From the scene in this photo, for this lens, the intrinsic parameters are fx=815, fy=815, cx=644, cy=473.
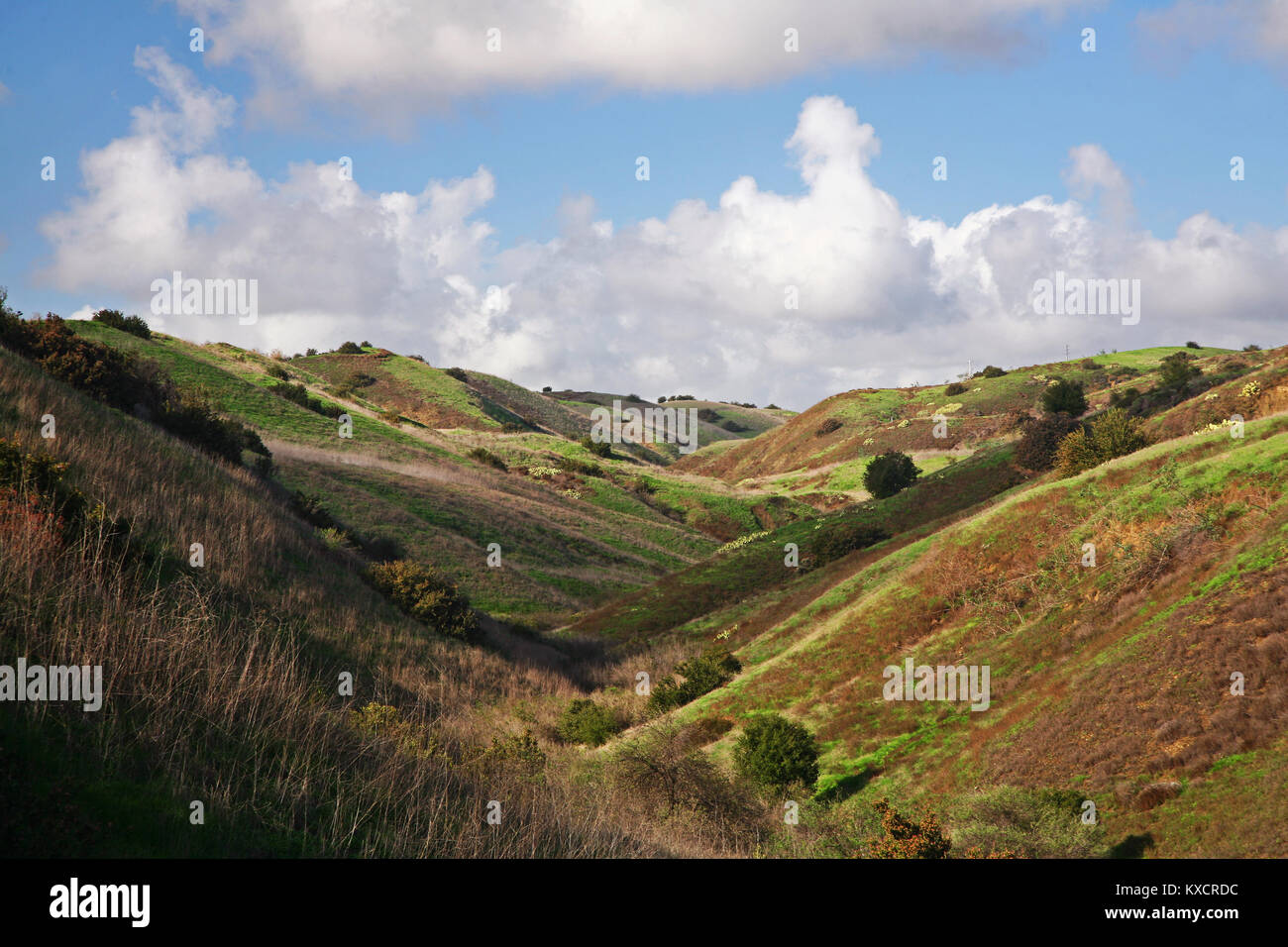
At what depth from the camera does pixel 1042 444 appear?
37375 millimetres

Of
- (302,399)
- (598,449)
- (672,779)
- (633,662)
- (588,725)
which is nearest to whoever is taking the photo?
(672,779)

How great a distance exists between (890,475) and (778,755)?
43.6 meters

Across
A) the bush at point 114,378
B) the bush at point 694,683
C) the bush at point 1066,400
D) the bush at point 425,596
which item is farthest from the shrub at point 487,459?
the bush at point 694,683

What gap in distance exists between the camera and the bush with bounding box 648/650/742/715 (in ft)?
78.4

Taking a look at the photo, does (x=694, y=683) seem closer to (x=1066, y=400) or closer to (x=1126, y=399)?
(x=1126, y=399)

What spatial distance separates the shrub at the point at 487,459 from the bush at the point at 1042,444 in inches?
1683

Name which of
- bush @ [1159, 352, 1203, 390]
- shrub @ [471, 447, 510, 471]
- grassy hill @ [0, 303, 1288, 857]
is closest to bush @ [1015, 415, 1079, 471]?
grassy hill @ [0, 303, 1288, 857]

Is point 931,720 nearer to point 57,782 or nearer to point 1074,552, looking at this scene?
point 1074,552

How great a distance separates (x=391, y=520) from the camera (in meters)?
42.0

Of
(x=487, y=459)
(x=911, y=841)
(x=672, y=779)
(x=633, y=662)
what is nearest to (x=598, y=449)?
(x=487, y=459)

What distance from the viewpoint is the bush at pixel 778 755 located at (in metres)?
16.5

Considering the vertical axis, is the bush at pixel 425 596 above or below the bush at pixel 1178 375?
below

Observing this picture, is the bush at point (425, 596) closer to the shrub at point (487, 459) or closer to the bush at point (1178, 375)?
the bush at point (1178, 375)
